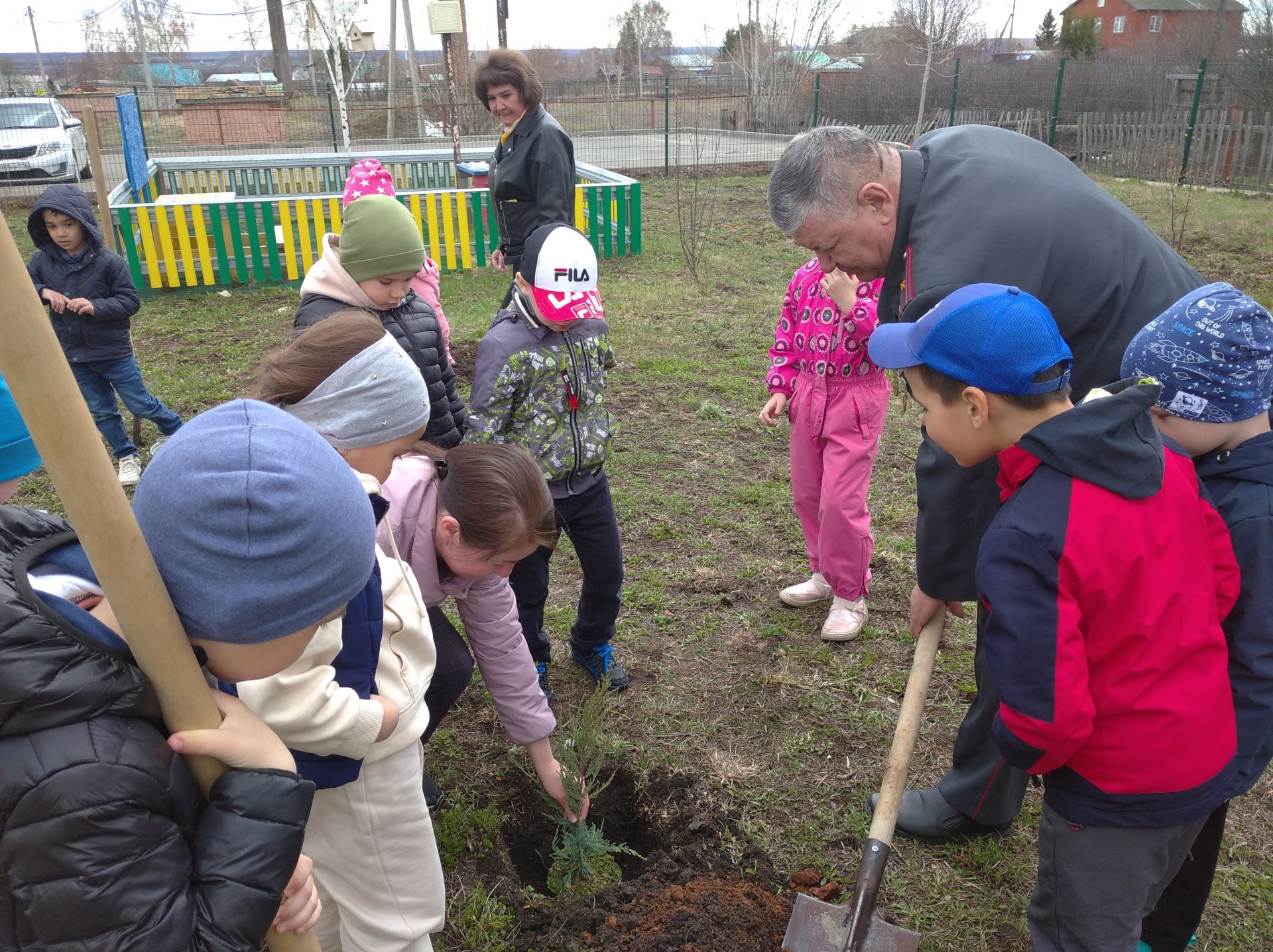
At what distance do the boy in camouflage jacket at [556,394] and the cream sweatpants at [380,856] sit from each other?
100 centimetres

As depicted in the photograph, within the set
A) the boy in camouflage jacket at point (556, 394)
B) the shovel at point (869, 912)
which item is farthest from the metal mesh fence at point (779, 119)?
the shovel at point (869, 912)

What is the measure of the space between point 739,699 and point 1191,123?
15933 mm

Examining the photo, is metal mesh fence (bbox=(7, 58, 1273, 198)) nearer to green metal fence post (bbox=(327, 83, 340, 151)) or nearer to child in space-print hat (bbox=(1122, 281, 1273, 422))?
green metal fence post (bbox=(327, 83, 340, 151))

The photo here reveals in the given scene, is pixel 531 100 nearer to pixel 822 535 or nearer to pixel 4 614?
pixel 822 535

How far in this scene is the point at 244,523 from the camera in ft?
3.22

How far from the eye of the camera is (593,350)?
297cm

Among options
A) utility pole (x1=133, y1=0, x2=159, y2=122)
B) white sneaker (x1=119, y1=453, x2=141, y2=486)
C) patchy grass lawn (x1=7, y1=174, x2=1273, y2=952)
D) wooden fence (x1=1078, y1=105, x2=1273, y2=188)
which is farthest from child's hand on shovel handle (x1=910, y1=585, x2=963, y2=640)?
utility pole (x1=133, y1=0, x2=159, y2=122)

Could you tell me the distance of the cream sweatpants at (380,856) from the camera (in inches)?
67.5

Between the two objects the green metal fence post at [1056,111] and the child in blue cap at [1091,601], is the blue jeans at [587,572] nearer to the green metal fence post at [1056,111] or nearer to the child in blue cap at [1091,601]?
the child in blue cap at [1091,601]

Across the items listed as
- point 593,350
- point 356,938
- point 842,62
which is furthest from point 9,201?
point 842,62

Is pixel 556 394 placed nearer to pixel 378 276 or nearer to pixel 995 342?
pixel 378 276

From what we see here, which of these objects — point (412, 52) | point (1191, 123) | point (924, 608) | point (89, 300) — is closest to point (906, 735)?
point (924, 608)

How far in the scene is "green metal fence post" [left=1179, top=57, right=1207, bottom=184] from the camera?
1469 centimetres

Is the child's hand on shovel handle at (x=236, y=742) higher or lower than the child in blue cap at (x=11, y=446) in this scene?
lower
